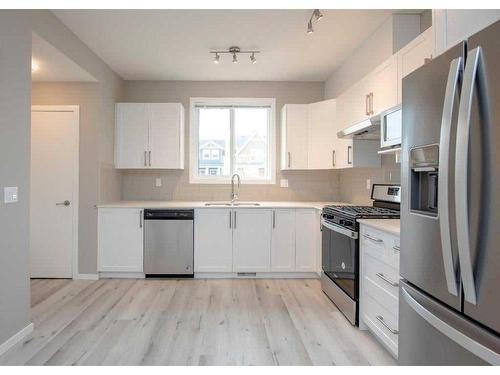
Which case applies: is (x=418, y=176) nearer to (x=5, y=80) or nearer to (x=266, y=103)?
(x=5, y=80)

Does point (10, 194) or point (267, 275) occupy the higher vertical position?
point (10, 194)

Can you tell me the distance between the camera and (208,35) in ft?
10.7

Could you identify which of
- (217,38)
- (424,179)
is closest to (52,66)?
(217,38)

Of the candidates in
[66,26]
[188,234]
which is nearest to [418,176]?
[188,234]

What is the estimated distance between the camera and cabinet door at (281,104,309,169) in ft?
14.0

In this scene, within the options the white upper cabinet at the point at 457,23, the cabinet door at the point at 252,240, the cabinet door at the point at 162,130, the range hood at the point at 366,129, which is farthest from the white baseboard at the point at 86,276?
the white upper cabinet at the point at 457,23

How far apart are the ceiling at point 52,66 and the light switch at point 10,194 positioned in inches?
50.2

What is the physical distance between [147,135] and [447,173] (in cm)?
381

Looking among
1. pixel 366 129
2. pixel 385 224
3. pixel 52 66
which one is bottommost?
pixel 385 224

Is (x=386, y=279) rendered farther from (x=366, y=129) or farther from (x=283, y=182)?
(x=283, y=182)

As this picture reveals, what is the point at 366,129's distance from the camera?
2.90 metres

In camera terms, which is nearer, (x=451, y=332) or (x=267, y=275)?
(x=451, y=332)

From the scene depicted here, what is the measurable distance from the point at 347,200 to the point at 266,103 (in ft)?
5.81

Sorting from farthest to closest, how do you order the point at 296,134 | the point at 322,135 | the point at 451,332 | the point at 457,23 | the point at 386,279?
the point at 296,134, the point at 322,135, the point at 386,279, the point at 457,23, the point at 451,332
